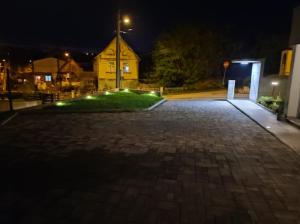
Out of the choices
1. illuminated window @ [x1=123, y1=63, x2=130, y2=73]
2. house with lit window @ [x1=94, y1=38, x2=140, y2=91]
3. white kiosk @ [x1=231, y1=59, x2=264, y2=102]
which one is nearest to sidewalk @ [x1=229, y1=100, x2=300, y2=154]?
white kiosk @ [x1=231, y1=59, x2=264, y2=102]

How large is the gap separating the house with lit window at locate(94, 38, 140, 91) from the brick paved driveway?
1043 inches

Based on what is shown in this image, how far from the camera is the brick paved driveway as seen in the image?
3.23m

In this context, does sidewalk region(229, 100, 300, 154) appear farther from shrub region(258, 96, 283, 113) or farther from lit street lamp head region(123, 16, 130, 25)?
lit street lamp head region(123, 16, 130, 25)

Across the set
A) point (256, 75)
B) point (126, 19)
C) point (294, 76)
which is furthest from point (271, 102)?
point (126, 19)

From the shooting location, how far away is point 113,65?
111ft

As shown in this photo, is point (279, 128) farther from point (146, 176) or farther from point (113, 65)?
point (113, 65)

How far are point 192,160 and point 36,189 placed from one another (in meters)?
3.05

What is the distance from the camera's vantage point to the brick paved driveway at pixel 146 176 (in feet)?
10.6

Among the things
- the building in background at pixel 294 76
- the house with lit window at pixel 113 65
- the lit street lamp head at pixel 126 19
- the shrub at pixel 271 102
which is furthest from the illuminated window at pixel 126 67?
the building in background at pixel 294 76

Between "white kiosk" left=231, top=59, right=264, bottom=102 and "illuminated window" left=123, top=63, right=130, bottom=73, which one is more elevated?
"illuminated window" left=123, top=63, right=130, bottom=73

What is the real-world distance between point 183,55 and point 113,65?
1116 centimetres

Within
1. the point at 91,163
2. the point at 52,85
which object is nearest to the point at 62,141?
the point at 91,163

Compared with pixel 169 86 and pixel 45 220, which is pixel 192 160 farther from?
pixel 169 86

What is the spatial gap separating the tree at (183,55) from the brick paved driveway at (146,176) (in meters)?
20.0
